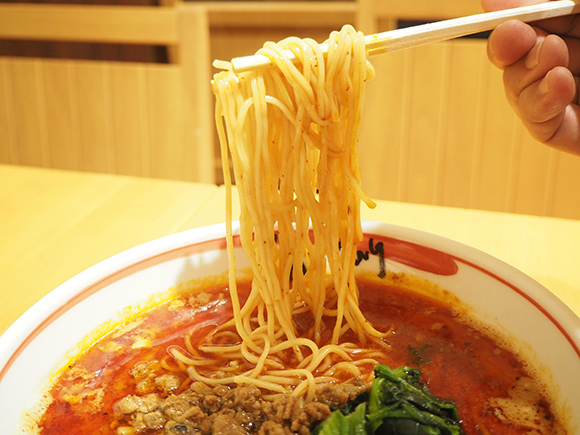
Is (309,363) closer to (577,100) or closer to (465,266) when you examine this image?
(465,266)

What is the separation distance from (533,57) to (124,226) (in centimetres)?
115

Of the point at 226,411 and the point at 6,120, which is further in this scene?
the point at 6,120

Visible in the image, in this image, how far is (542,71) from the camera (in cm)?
139

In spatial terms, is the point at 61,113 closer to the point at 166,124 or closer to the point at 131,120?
the point at 131,120

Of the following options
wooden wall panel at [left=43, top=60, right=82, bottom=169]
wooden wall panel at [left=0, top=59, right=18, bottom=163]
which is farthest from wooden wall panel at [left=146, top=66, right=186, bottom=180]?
wooden wall panel at [left=0, top=59, right=18, bottom=163]

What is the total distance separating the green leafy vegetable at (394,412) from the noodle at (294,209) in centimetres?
15

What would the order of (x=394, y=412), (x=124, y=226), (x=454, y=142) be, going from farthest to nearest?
(x=454, y=142), (x=124, y=226), (x=394, y=412)

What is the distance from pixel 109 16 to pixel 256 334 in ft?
5.67

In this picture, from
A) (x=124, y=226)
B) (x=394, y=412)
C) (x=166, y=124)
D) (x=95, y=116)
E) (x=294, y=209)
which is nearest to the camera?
(x=394, y=412)

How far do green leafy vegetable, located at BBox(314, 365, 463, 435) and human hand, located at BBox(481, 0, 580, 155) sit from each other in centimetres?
72

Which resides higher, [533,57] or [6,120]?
[533,57]

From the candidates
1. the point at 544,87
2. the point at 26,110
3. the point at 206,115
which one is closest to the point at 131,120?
the point at 206,115

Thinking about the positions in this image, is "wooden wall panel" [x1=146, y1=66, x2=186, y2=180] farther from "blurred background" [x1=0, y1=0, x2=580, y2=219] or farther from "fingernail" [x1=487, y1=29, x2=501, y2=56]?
"fingernail" [x1=487, y1=29, x2=501, y2=56]

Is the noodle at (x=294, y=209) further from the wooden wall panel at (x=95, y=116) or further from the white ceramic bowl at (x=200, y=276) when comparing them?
the wooden wall panel at (x=95, y=116)
